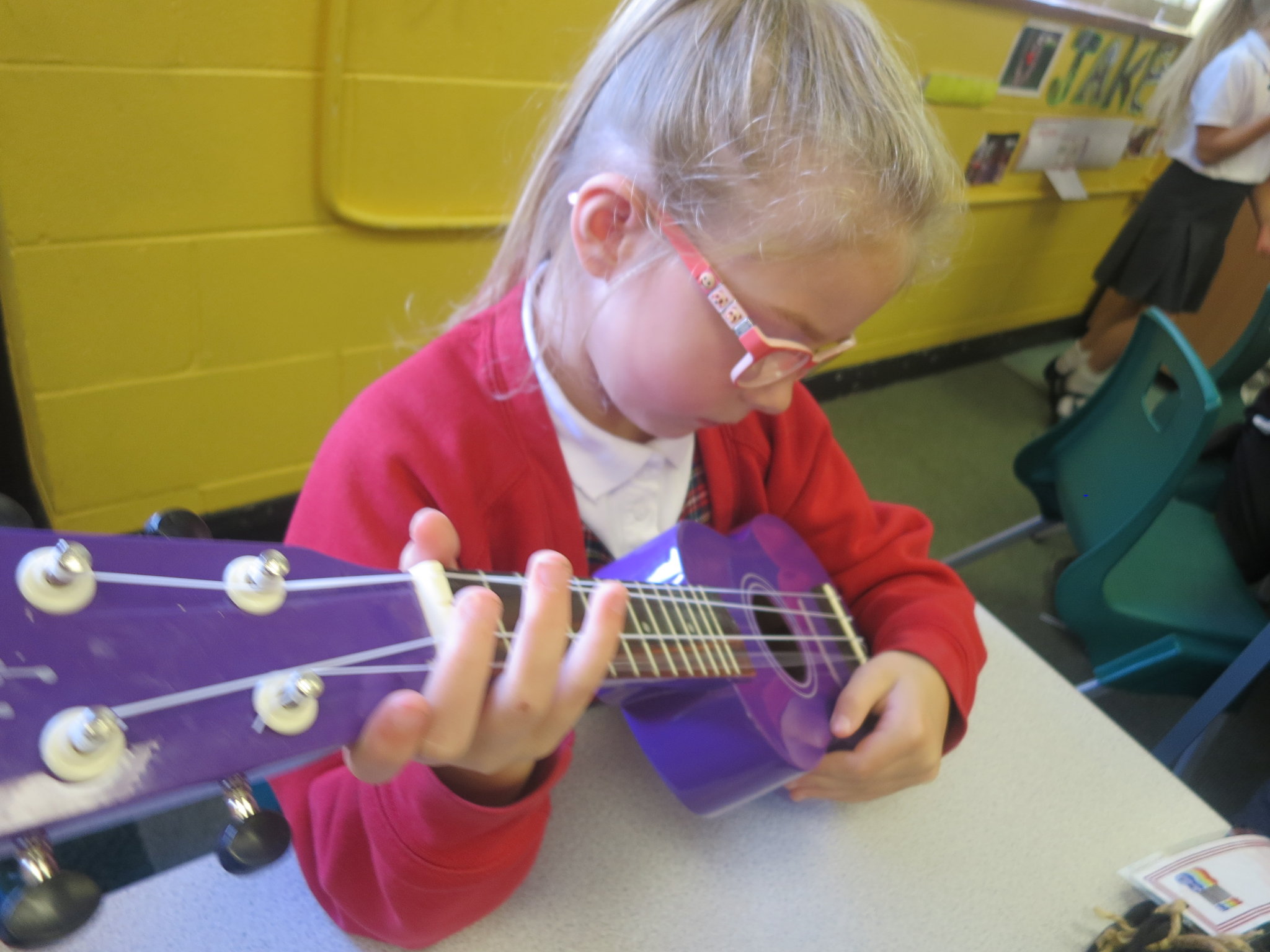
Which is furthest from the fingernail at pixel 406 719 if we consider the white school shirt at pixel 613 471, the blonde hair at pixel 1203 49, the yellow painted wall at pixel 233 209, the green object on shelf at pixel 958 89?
the blonde hair at pixel 1203 49

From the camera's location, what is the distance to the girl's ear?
0.64 meters

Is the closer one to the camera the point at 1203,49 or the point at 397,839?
the point at 397,839

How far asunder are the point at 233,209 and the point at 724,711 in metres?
1.07

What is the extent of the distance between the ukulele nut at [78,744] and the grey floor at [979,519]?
0.94 m

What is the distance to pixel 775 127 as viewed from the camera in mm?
600

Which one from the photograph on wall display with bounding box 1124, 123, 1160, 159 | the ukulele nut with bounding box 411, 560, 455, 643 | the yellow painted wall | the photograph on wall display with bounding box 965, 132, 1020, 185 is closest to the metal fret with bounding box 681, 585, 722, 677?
the ukulele nut with bounding box 411, 560, 455, 643

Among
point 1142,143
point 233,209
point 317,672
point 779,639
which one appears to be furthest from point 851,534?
point 1142,143

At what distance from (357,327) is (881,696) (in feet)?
3.71

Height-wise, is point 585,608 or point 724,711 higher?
point 585,608

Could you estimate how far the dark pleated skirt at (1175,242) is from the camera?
1.92 m

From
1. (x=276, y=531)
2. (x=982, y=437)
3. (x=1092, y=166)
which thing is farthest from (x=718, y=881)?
(x=1092, y=166)

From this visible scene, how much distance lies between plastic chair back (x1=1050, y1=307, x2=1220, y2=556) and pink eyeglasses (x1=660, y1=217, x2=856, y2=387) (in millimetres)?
801

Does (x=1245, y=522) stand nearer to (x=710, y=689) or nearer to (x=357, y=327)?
(x=710, y=689)

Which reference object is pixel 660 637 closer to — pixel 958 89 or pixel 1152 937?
pixel 1152 937
